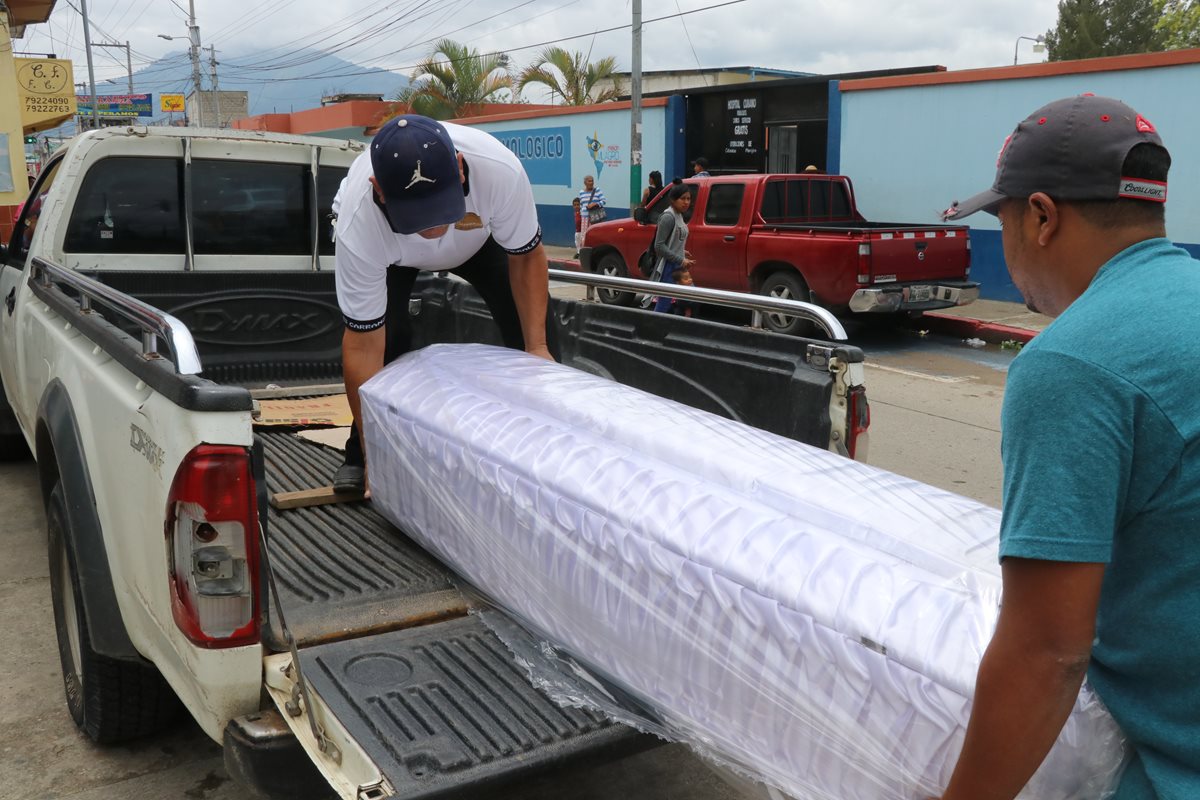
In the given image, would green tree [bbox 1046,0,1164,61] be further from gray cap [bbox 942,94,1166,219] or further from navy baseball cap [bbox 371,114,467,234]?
gray cap [bbox 942,94,1166,219]

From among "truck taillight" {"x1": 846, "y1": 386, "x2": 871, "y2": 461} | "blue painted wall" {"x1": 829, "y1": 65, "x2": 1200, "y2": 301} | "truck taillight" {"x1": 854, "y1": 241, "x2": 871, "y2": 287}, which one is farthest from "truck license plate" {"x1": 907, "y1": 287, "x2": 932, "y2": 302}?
"truck taillight" {"x1": 846, "y1": 386, "x2": 871, "y2": 461}

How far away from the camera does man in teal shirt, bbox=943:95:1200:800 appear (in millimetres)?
1201

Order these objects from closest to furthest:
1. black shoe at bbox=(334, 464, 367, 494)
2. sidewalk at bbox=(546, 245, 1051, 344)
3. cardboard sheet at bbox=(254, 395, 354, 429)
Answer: black shoe at bbox=(334, 464, 367, 494) < cardboard sheet at bbox=(254, 395, 354, 429) < sidewalk at bbox=(546, 245, 1051, 344)

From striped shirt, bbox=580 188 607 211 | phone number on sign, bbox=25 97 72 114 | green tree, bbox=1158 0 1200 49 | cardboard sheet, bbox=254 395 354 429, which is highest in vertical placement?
green tree, bbox=1158 0 1200 49

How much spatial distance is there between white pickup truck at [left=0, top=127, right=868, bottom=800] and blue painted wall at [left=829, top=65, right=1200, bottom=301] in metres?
9.85

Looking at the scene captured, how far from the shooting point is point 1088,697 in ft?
4.81

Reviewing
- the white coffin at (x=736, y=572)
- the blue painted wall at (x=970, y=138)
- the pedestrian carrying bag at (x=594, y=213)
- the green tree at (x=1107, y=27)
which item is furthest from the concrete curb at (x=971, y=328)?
A: the green tree at (x=1107, y=27)

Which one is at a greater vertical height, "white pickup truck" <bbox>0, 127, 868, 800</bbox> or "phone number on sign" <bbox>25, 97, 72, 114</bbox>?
"phone number on sign" <bbox>25, 97, 72, 114</bbox>

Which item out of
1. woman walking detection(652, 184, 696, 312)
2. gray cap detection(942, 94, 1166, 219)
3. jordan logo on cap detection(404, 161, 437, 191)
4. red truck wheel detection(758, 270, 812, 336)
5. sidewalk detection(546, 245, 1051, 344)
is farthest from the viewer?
sidewalk detection(546, 245, 1051, 344)

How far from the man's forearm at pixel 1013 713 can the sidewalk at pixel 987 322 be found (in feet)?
32.0

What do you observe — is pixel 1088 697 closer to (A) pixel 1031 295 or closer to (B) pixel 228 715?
(A) pixel 1031 295

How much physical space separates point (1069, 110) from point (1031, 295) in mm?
256

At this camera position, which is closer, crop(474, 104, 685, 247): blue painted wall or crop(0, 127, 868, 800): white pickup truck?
crop(0, 127, 868, 800): white pickup truck

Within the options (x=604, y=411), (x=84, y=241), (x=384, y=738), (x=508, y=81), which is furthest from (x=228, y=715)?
(x=508, y=81)
